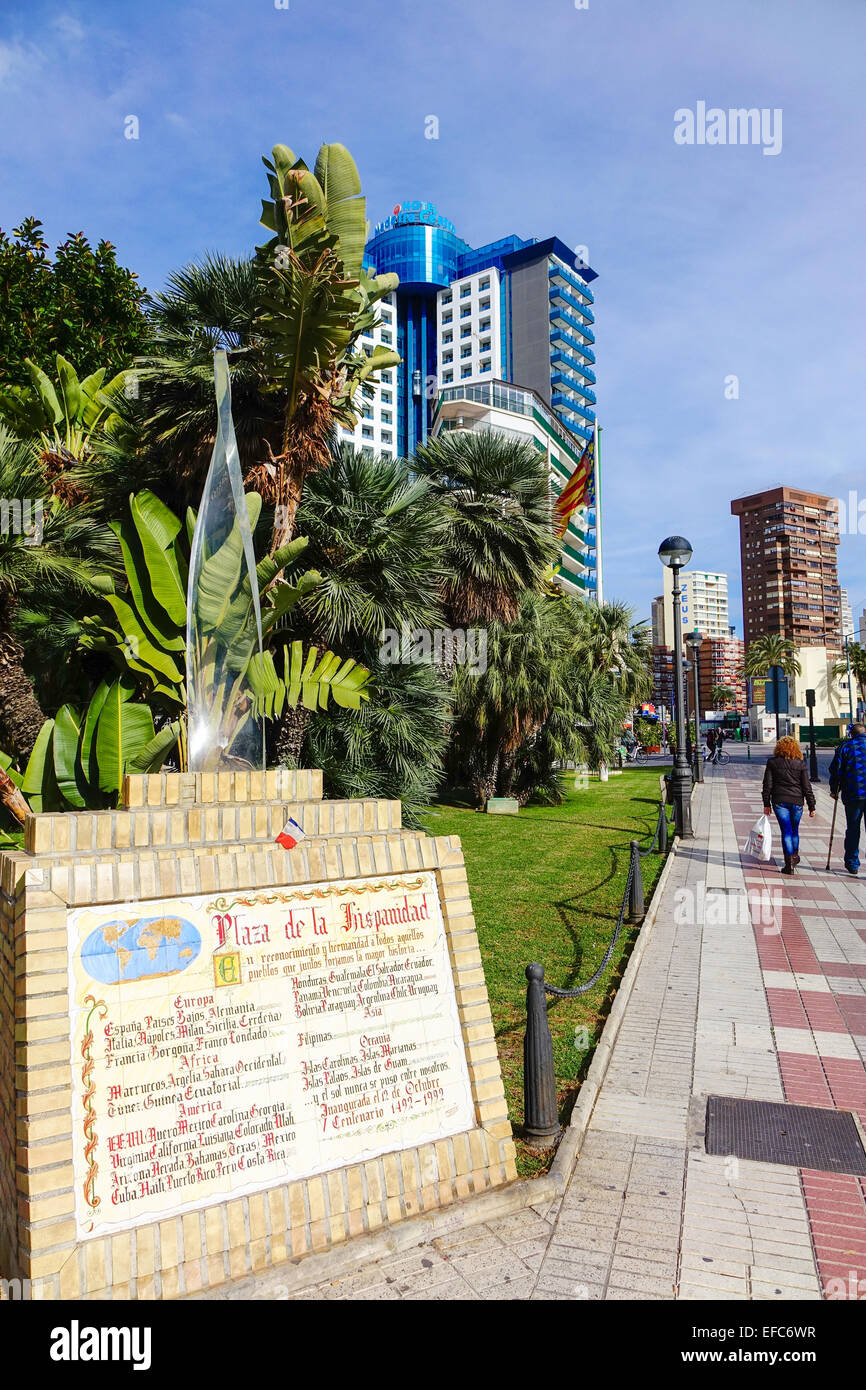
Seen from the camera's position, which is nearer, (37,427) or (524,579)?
(37,427)

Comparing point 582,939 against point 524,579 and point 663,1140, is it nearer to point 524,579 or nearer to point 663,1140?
point 663,1140

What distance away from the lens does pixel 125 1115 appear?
2912mm

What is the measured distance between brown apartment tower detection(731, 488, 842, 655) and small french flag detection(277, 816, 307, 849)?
15705 centimetres

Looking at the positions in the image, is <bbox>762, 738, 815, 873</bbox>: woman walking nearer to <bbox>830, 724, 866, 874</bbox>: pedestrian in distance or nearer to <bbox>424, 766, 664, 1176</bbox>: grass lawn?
<bbox>830, 724, 866, 874</bbox>: pedestrian in distance

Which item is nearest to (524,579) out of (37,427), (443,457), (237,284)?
(443,457)

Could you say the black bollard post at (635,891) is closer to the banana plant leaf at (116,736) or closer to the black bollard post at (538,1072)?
the black bollard post at (538,1072)

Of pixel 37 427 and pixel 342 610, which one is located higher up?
pixel 37 427

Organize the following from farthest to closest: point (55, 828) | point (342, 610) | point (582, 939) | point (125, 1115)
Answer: point (342, 610)
point (582, 939)
point (55, 828)
point (125, 1115)

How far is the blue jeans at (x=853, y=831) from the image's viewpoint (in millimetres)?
11289

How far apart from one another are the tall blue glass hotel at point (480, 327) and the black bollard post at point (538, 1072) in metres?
77.0

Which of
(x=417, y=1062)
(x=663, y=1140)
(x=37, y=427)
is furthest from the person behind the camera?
(x=37, y=427)

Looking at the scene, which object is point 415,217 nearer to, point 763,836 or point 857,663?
point 857,663

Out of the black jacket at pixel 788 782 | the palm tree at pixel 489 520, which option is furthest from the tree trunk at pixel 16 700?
the black jacket at pixel 788 782

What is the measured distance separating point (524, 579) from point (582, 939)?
1184 centimetres
